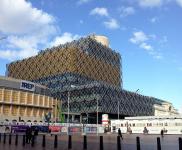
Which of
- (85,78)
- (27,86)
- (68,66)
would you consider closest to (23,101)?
(27,86)

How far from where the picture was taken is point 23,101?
122 meters

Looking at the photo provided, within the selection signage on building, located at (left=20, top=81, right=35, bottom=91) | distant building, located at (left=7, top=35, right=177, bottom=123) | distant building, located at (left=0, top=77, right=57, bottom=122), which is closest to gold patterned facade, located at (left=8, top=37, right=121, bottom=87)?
distant building, located at (left=7, top=35, right=177, bottom=123)

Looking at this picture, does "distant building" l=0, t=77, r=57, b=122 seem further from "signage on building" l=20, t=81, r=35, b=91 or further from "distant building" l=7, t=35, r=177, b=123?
"distant building" l=7, t=35, r=177, b=123

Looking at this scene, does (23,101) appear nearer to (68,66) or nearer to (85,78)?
(68,66)

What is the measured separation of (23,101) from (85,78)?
49.9m

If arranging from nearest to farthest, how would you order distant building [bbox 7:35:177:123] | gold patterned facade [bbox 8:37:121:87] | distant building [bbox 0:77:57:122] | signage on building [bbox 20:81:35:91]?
distant building [bbox 0:77:57:122], signage on building [bbox 20:81:35:91], distant building [bbox 7:35:177:123], gold patterned facade [bbox 8:37:121:87]

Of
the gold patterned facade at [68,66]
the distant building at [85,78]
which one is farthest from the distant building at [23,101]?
the gold patterned facade at [68,66]

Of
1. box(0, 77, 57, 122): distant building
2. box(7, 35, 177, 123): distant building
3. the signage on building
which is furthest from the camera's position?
box(7, 35, 177, 123): distant building

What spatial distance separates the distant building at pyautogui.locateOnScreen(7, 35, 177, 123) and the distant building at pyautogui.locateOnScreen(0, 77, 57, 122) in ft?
50.4

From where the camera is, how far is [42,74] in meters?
181

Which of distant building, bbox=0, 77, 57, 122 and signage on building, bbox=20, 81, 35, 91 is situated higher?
signage on building, bbox=20, 81, 35, 91

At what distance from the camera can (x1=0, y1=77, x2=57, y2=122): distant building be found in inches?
4515

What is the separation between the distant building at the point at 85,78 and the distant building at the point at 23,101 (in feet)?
50.4

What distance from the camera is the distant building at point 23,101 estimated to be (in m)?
115
